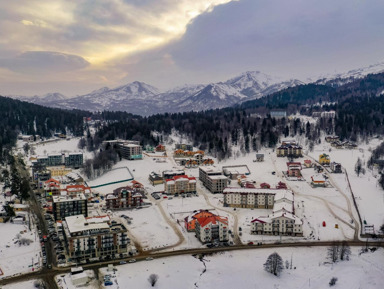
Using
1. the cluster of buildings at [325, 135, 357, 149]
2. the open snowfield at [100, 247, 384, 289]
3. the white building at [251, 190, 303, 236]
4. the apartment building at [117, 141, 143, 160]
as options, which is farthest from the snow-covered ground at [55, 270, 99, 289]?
the cluster of buildings at [325, 135, 357, 149]

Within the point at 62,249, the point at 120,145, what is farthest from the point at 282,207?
the point at 120,145

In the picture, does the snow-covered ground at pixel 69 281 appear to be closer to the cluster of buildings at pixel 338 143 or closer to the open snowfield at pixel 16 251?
the open snowfield at pixel 16 251

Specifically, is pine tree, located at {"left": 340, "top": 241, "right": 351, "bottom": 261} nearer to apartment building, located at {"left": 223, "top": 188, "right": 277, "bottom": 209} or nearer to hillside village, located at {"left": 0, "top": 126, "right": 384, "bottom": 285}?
hillside village, located at {"left": 0, "top": 126, "right": 384, "bottom": 285}

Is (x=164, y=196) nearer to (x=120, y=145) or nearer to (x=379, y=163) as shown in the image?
(x=120, y=145)

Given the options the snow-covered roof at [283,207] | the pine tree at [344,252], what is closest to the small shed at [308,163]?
the snow-covered roof at [283,207]

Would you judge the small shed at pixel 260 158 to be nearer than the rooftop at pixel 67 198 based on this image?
No

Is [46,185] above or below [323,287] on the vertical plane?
above
